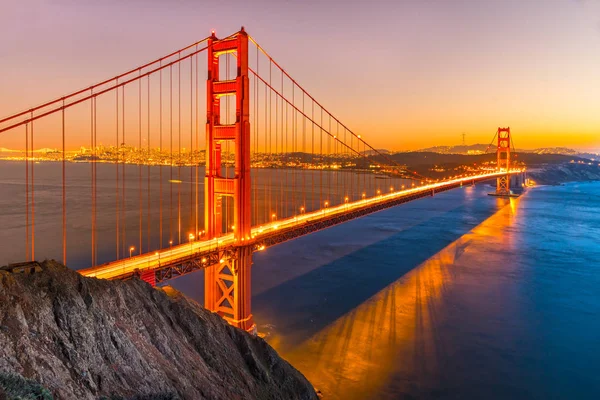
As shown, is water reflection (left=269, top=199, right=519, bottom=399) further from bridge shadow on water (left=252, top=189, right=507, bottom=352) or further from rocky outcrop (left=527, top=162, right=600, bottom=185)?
rocky outcrop (left=527, top=162, right=600, bottom=185)

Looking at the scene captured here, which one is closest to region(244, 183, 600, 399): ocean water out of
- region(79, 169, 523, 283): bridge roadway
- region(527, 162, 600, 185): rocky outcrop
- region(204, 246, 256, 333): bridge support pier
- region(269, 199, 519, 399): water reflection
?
region(269, 199, 519, 399): water reflection

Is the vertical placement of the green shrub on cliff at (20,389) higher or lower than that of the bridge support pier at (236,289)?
higher

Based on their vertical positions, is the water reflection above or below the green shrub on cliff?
below

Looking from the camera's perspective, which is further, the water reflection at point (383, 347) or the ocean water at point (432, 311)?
the ocean water at point (432, 311)

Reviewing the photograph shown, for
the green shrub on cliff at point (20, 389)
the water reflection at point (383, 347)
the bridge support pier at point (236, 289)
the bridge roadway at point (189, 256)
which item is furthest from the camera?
the bridge support pier at point (236, 289)

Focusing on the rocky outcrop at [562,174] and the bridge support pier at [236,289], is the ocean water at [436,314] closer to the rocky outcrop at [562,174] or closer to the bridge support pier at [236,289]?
the bridge support pier at [236,289]

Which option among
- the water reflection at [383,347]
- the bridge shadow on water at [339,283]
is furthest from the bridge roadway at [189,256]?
the water reflection at [383,347]

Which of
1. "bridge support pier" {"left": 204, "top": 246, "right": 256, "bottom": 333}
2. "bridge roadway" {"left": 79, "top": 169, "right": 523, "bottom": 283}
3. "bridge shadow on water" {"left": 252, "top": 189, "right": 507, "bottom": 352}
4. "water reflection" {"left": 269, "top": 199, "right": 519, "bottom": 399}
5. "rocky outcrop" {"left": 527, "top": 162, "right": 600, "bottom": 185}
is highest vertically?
"rocky outcrop" {"left": 527, "top": 162, "right": 600, "bottom": 185}
